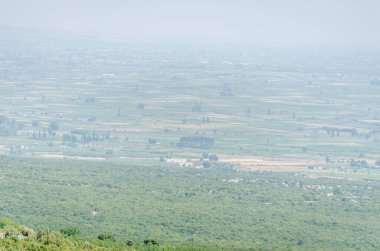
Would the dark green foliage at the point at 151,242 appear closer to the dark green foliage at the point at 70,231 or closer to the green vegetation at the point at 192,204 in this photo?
the green vegetation at the point at 192,204

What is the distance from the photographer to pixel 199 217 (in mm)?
55250

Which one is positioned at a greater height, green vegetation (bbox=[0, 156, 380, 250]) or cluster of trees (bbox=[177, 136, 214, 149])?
cluster of trees (bbox=[177, 136, 214, 149])

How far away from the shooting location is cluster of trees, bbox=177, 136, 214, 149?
93.0 meters

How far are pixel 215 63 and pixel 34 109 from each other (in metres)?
85.6

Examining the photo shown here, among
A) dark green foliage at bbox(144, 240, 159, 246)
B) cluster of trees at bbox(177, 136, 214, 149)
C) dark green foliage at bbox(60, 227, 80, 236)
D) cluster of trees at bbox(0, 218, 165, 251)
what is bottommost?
dark green foliage at bbox(144, 240, 159, 246)

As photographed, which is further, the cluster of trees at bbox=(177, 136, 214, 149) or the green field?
the cluster of trees at bbox=(177, 136, 214, 149)

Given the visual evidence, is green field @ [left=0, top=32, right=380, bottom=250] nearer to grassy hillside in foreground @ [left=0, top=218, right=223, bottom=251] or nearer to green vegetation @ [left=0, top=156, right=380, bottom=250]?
green vegetation @ [left=0, top=156, right=380, bottom=250]

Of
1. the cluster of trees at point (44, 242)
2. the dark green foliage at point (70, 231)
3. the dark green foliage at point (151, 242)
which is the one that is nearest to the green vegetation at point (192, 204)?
the dark green foliage at point (70, 231)

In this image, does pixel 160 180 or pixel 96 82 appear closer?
pixel 160 180

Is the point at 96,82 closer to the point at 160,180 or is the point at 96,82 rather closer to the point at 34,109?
the point at 34,109

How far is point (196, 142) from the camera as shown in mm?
94625

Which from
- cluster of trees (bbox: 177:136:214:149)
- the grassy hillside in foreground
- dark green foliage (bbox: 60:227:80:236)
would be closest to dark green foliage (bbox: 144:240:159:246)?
the grassy hillside in foreground

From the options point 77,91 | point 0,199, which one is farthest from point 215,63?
point 0,199

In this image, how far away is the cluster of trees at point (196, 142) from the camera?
93.0 meters
